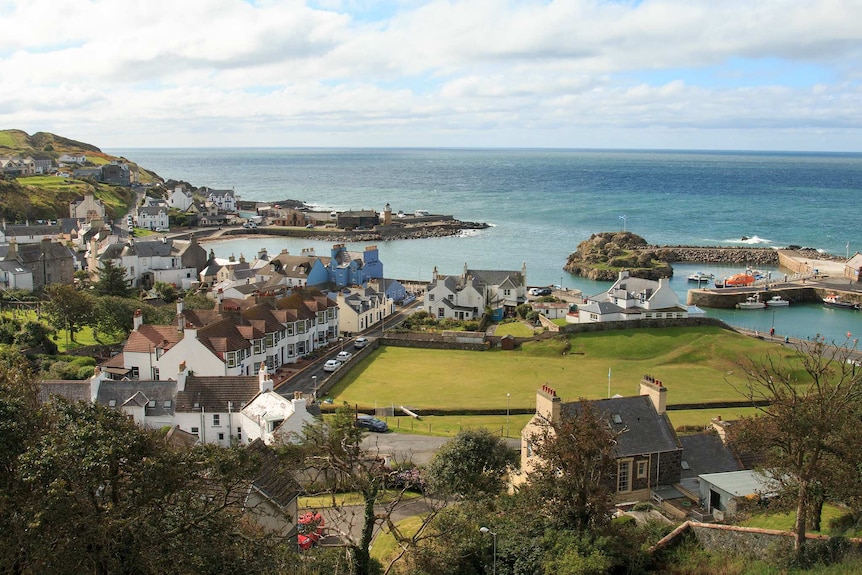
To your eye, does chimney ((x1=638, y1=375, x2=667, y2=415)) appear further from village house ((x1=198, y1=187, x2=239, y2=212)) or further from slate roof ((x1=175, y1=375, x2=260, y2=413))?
village house ((x1=198, y1=187, x2=239, y2=212))

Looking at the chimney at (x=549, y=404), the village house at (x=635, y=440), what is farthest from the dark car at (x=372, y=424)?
the chimney at (x=549, y=404)

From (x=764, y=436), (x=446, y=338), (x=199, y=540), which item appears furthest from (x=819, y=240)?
(x=199, y=540)

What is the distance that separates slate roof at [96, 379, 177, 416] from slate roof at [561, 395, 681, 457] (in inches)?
703

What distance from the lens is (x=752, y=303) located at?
248ft

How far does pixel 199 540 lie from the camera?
14195mm

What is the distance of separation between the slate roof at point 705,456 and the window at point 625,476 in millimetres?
2611

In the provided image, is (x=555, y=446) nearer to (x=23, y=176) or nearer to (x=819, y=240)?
(x=819, y=240)

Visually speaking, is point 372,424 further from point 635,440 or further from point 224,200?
point 224,200

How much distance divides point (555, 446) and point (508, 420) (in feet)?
56.6

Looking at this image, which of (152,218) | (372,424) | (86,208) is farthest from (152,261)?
(372,424)

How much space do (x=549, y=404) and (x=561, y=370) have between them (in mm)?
22592

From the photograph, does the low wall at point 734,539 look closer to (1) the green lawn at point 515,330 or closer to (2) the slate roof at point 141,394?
(2) the slate roof at point 141,394

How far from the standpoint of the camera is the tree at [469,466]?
2548cm

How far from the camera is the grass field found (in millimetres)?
41469
